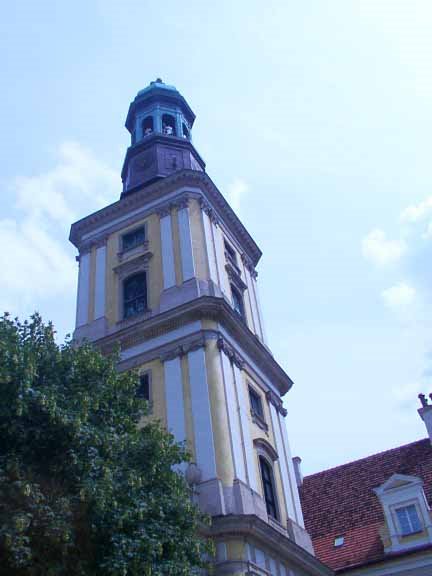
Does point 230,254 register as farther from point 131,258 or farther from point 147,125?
point 147,125

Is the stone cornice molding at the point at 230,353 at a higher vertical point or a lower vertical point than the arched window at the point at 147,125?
lower

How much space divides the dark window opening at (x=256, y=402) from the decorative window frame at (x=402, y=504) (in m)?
6.66

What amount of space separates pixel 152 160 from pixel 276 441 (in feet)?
49.6

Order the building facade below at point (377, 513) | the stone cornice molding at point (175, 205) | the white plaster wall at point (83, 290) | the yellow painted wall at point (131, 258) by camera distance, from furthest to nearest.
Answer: the stone cornice molding at point (175, 205)
the white plaster wall at point (83, 290)
the yellow painted wall at point (131, 258)
the building facade below at point (377, 513)

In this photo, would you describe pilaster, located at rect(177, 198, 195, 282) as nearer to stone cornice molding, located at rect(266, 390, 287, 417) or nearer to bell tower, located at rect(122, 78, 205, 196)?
bell tower, located at rect(122, 78, 205, 196)

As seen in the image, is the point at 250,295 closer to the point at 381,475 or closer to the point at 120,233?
the point at 120,233

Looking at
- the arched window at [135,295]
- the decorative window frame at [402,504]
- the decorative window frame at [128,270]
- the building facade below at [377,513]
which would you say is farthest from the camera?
the decorative window frame at [128,270]

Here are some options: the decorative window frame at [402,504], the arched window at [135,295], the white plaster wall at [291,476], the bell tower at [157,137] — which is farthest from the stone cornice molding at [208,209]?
the decorative window frame at [402,504]

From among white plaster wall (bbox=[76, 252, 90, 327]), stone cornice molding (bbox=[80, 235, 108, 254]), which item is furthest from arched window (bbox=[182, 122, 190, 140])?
white plaster wall (bbox=[76, 252, 90, 327])

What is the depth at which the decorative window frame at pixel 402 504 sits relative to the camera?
24562mm

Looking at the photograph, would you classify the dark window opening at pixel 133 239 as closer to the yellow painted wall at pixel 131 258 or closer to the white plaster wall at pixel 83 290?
the yellow painted wall at pixel 131 258

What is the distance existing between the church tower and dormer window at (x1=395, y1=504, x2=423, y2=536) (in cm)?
460

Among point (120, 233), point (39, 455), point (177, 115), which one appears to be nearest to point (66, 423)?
point (39, 455)

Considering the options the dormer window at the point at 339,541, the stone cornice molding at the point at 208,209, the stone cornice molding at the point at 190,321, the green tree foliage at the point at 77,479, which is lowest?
the green tree foliage at the point at 77,479
